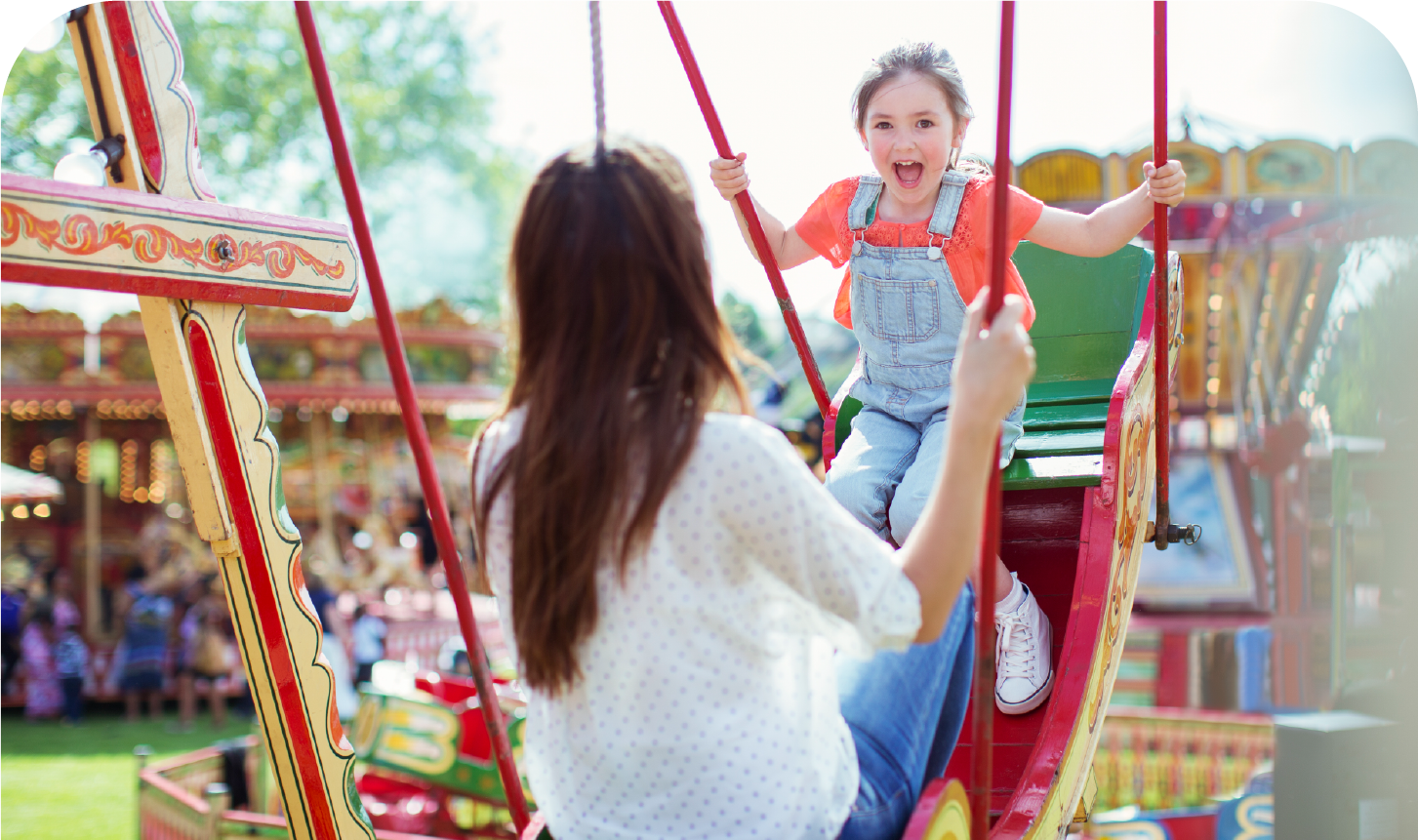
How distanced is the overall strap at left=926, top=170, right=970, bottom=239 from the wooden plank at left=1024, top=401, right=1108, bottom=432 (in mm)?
639

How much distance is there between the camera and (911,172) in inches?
78.3

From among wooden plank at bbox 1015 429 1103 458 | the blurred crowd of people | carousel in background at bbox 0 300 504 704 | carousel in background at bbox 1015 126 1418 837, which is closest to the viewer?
wooden plank at bbox 1015 429 1103 458

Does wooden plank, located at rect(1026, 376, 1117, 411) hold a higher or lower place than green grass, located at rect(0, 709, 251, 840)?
higher

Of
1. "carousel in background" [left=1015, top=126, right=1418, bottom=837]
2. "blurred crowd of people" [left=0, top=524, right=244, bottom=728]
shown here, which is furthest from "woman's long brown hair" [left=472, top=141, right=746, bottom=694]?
"blurred crowd of people" [left=0, top=524, right=244, bottom=728]

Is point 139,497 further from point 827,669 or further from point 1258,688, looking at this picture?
point 827,669

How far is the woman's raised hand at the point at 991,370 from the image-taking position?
1032 millimetres

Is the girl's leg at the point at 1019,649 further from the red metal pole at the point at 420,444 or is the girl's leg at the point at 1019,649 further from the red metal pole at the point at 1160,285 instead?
the red metal pole at the point at 420,444

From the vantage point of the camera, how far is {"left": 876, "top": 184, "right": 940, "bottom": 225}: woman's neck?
205 cm

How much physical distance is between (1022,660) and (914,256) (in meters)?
0.80

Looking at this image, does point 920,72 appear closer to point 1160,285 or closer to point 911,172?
point 911,172

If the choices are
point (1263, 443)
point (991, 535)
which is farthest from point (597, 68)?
point (1263, 443)

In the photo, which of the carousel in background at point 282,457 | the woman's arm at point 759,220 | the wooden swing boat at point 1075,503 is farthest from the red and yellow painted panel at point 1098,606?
the carousel in background at point 282,457

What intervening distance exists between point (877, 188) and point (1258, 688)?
6.79 meters

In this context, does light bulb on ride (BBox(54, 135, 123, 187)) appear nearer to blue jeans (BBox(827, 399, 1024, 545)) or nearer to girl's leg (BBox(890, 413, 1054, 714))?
blue jeans (BBox(827, 399, 1024, 545))
